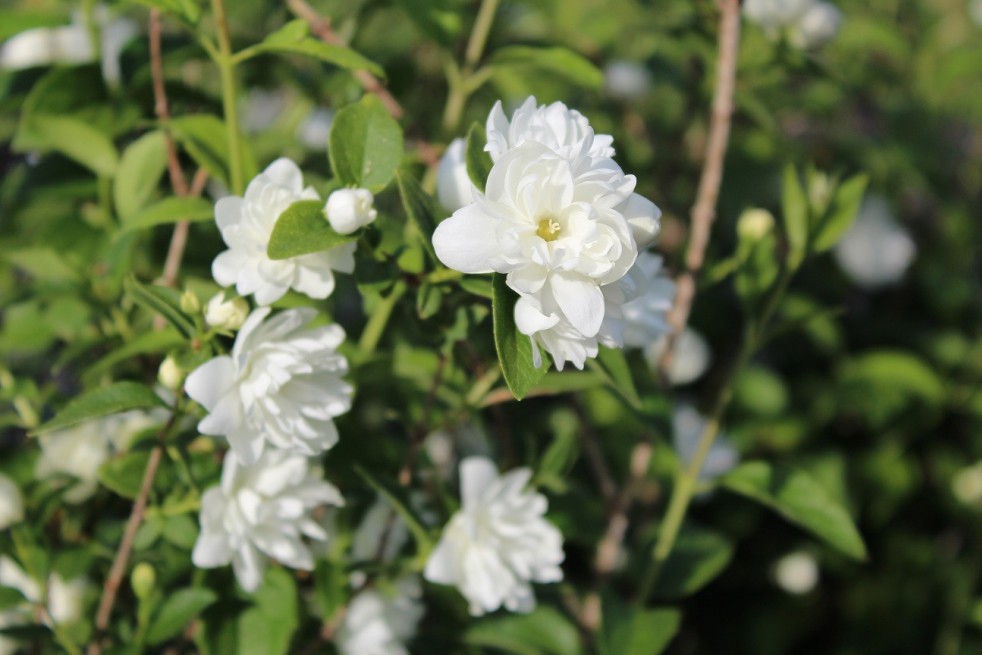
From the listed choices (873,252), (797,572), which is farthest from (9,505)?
(873,252)

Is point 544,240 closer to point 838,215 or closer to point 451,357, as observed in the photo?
point 451,357

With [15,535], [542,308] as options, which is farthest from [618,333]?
[15,535]

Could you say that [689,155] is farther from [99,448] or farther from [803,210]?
[99,448]

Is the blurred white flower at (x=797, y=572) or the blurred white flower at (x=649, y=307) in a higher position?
the blurred white flower at (x=649, y=307)

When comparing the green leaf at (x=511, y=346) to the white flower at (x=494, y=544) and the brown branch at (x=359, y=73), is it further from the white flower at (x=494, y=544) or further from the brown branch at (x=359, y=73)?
the brown branch at (x=359, y=73)

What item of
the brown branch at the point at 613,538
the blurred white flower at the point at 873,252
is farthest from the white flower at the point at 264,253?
the blurred white flower at the point at 873,252

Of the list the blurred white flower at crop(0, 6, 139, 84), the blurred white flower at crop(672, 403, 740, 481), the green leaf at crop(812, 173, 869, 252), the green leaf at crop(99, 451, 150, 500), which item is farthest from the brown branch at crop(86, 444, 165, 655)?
the blurred white flower at crop(672, 403, 740, 481)
